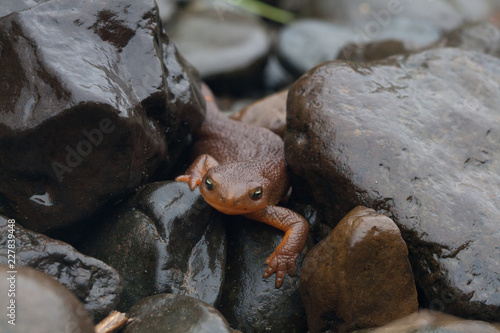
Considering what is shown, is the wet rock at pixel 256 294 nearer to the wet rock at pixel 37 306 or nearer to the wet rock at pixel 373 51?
the wet rock at pixel 37 306

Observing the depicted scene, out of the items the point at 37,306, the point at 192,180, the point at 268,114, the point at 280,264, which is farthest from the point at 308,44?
the point at 37,306

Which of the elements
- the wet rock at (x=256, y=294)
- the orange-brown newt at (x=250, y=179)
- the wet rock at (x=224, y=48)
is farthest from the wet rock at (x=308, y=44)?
the wet rock at (x=256, y=294)

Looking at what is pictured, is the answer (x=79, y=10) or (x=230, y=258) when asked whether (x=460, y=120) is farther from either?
(x=79, y=10)

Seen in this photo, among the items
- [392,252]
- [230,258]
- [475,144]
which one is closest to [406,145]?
[475,144]

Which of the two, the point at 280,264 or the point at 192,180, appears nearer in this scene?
the point at 280,264

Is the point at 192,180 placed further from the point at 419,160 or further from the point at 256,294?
the point at 419,160

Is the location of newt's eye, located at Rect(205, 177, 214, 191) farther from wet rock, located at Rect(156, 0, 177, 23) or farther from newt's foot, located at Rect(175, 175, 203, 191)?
wet rock, located at Rect(156, 0, 177, 23)

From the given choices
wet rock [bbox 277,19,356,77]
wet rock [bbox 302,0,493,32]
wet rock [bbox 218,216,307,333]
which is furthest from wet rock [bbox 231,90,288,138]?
wet rock [bbox 302,0,493,32]
